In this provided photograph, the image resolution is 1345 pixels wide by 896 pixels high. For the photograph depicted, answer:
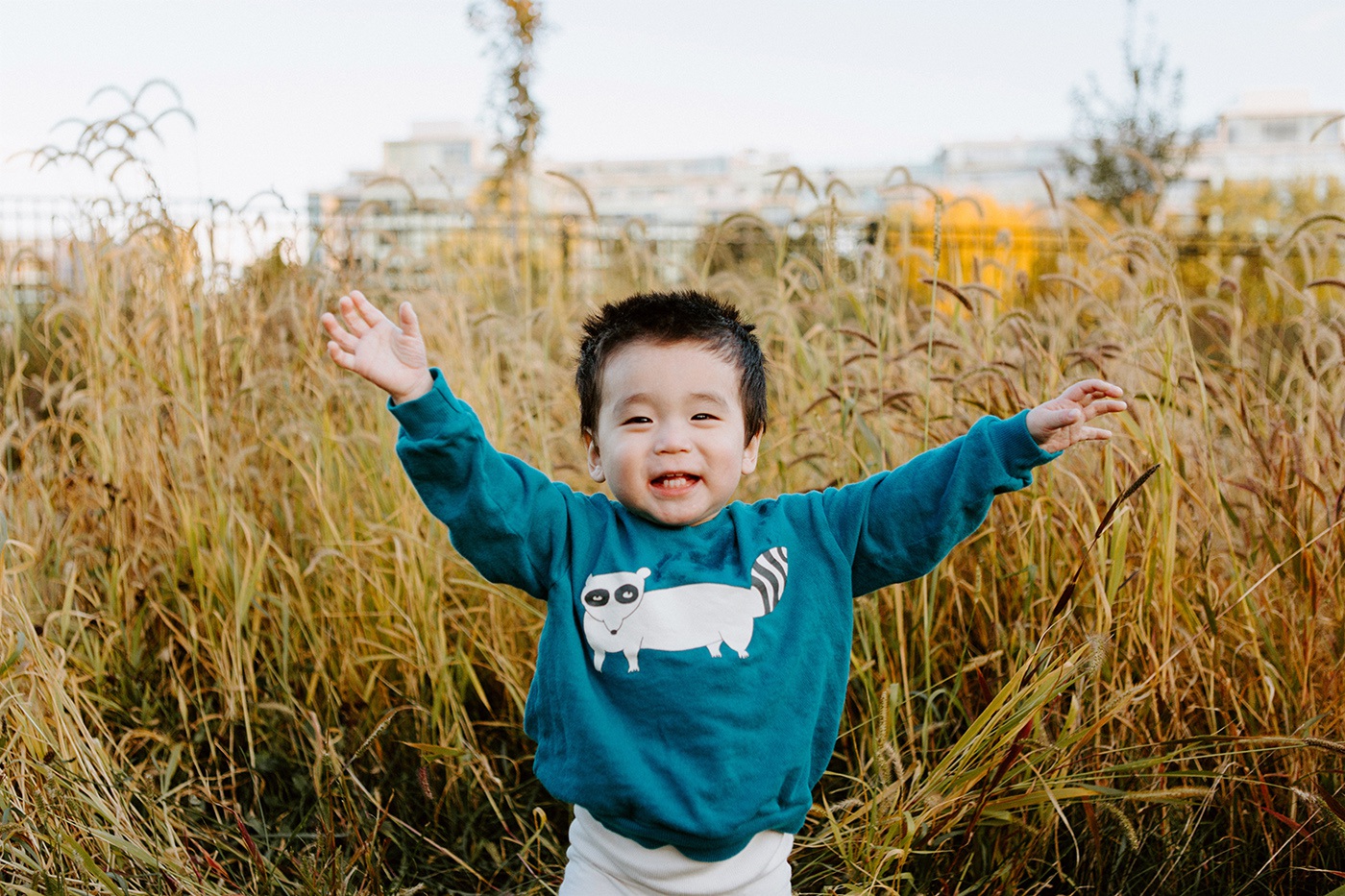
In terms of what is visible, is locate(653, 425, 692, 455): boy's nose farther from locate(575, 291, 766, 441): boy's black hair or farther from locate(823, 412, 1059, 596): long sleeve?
locate(823, 412, 1059, 596): long sleeve

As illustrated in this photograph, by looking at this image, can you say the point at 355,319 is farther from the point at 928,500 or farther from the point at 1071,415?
the point at 1071,415

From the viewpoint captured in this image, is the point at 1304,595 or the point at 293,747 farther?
the point at 293,747

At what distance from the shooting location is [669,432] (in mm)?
1523

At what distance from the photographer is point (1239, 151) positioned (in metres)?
66.4

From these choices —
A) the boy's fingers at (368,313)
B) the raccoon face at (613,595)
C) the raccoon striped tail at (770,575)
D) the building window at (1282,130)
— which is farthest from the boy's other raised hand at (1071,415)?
the building window at (1282,130)

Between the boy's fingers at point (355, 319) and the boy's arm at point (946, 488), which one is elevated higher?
the boy's fingers at point (355, 319)

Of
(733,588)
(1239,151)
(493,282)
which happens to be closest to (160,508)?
(733,588)

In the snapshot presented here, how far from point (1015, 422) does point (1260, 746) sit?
949 mm

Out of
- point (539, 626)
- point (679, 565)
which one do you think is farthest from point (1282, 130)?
point (679, 565)

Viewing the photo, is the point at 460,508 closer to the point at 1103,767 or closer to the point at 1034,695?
the point at 1034,695

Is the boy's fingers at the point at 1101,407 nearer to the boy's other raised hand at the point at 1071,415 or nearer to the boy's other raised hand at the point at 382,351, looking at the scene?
the boy's other raised hand at the point at 1071,415

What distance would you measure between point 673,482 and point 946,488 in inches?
16.3

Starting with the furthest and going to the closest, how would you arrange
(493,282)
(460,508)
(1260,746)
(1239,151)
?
(1239,151) → (493,282) → (1260,746) → (460,508)

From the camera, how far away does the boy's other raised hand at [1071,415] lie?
149 centimetres
